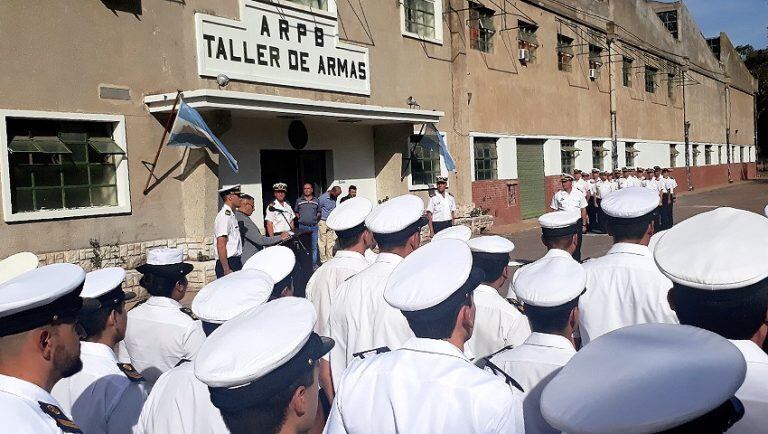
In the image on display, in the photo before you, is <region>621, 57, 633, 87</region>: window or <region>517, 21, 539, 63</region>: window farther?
<region>621, 57, 633, 87</region>: window

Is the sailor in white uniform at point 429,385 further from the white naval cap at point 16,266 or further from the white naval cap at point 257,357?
the white naval cap at point 16,266

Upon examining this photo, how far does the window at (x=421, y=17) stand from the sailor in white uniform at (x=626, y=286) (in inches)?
461

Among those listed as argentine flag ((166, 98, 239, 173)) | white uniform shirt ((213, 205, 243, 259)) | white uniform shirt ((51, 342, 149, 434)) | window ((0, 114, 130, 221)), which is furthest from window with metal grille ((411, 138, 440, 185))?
white uniform shirt ((51, 342, 149, 434))

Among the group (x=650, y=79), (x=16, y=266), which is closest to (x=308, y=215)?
(x=16, y=266)

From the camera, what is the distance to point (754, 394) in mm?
1647

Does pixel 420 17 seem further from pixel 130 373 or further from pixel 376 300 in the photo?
pixel 130 373

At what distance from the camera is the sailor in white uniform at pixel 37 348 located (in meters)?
1.97

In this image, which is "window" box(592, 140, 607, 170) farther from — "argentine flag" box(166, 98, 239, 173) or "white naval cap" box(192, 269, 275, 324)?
"white naval cap" box(192, 269, 275, 324)

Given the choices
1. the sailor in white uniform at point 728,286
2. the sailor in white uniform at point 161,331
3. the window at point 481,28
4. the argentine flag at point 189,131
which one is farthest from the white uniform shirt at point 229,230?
the window at point 481,28

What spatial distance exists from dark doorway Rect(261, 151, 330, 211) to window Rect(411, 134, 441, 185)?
2796 millimetres

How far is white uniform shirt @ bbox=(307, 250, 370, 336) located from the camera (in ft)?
14.3

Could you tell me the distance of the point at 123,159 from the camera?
30.6ft

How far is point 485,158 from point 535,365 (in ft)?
53.2

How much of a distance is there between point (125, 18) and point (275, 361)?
28.6 ft
